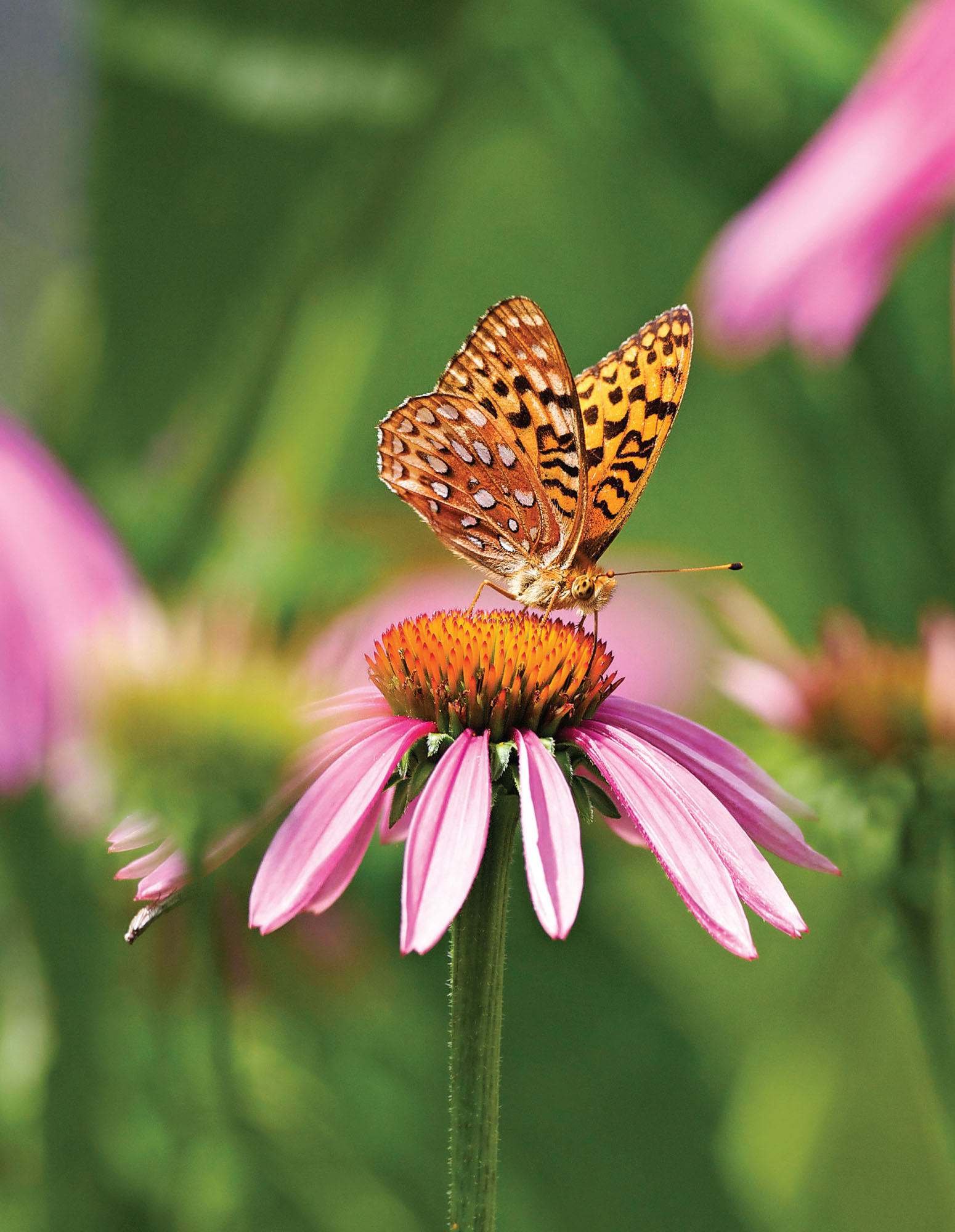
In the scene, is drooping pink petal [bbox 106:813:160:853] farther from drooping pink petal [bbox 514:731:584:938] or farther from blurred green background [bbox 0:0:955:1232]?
blurred green background [bbox 0:0:955:1232]

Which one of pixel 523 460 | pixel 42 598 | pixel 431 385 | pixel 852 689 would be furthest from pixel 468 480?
pixel 431 385

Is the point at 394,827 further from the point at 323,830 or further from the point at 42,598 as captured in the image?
the point at 42,598

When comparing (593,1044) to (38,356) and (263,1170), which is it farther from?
(38,356)

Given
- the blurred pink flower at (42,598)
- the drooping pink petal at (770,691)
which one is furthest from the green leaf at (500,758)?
the blurred pink flower at (42,598)

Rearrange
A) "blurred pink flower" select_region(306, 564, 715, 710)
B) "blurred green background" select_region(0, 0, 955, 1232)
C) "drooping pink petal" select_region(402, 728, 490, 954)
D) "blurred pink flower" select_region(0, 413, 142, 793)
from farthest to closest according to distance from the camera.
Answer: "blurred green background" select_region(0, 0, 955, 1232)
"blurred pink flower" select_region(0, 413, 142, 793)
"blurred pink flower" select_region(306, 564, 715, 710)
"drooping pink petal" select_region(402, 728, 490, 954)

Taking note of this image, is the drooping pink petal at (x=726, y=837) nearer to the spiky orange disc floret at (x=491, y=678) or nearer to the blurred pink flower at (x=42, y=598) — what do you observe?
the spiky orange disc floret at (x=491, y=678)

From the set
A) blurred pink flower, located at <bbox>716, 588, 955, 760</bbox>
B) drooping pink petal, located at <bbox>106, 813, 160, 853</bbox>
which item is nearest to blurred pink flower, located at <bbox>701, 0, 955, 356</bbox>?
blurred pink flower, located at <bbox>716, 588, 955, 760</bbox>

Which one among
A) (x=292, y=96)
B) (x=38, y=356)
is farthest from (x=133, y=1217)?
(x=292, y=96)
